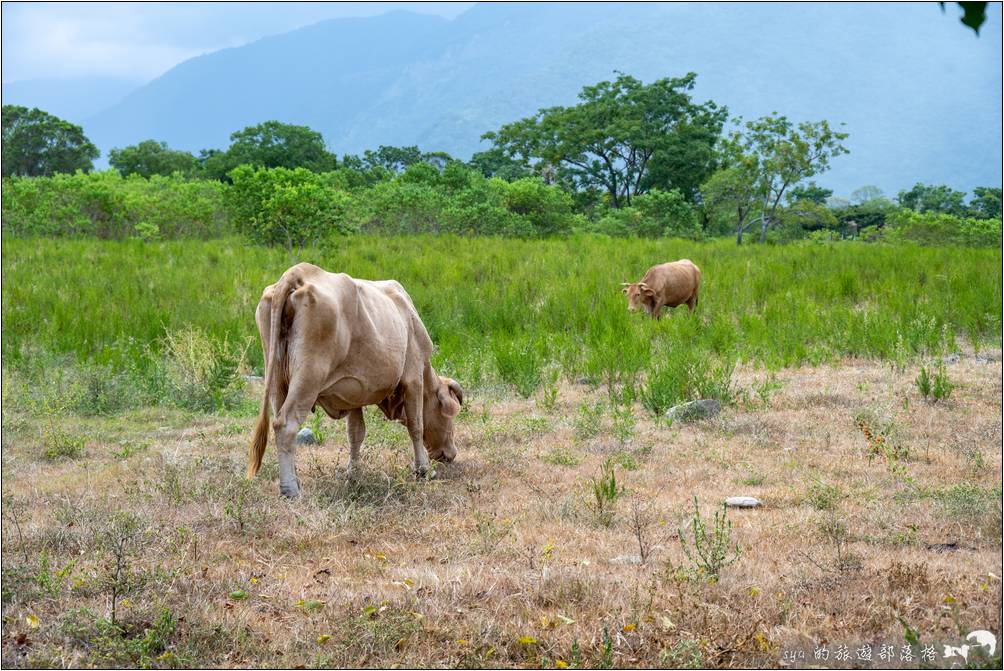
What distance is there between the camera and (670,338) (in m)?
10.3

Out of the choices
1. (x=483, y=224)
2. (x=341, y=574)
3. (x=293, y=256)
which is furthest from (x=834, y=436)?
(x=483, y=224)

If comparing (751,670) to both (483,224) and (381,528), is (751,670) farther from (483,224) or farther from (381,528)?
(483,224)

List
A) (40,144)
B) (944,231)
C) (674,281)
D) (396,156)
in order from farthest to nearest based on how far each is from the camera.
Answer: (396,156) → (40,144) → (944,231) → (674,281)

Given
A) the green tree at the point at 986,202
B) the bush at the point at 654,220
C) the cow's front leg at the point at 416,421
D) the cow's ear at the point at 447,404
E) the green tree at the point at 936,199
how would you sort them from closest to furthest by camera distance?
the cow's front leg at the point at 416,421, the cow's ear at the point at 447,404, the bush at the point at 654,220, the green tree at the point at 986,202, the green tree at the point at 936,199

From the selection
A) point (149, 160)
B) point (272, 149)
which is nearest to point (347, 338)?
point (272, 149)

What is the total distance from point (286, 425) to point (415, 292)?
295 inches

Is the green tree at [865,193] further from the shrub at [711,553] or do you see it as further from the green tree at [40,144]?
the shrub at [711,553]

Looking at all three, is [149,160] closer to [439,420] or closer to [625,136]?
[625,136]

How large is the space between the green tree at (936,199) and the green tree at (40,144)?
3754 centimetres

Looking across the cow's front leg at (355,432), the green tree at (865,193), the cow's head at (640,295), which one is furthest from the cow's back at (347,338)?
the green tree at (865,193)

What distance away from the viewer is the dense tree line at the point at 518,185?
1973cm

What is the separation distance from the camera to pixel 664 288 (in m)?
13.0

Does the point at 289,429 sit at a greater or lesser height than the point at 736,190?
lesser

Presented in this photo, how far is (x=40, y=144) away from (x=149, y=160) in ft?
14.2
